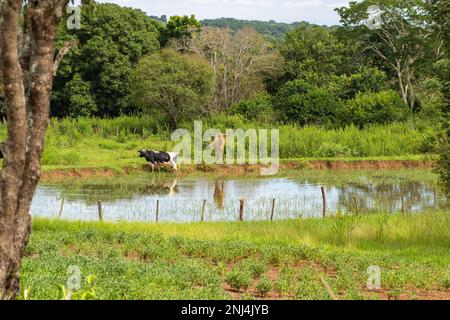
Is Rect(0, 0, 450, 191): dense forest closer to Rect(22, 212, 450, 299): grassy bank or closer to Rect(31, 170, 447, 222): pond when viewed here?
Rect(31, 170, 447, 222): pond

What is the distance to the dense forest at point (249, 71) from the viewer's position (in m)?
37.5

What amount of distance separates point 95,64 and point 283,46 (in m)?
14.8

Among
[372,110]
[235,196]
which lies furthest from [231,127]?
[235,196]

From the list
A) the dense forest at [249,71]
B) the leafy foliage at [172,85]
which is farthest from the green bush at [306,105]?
the leafy foliage at [172,85]

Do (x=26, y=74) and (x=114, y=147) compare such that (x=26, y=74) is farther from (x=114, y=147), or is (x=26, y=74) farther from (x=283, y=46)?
(x=283, y=46)

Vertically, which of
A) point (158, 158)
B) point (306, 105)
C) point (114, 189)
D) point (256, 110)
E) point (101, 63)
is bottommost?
point (114, 189)

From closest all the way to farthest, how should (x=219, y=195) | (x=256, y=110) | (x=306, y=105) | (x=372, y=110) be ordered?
(x=219, y=195)
(x=372, y=110)
(x=256, y=110)
(x=306, y=105)

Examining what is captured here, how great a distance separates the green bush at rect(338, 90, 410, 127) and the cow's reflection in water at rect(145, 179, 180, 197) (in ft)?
48.9

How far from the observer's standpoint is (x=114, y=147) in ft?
108

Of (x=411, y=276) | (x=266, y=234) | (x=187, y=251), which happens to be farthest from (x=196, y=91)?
(x=411, y=276)

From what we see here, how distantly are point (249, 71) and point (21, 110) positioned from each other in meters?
39.7

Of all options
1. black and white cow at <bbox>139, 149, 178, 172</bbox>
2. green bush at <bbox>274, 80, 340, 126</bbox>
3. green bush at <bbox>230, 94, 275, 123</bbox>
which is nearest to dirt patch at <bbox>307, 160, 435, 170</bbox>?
black and white cow at <bbox>139, 149, 178, 172</bbox>

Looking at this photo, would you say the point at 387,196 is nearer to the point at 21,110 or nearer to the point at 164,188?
the point at 164,188

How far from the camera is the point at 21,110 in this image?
6172 mm
